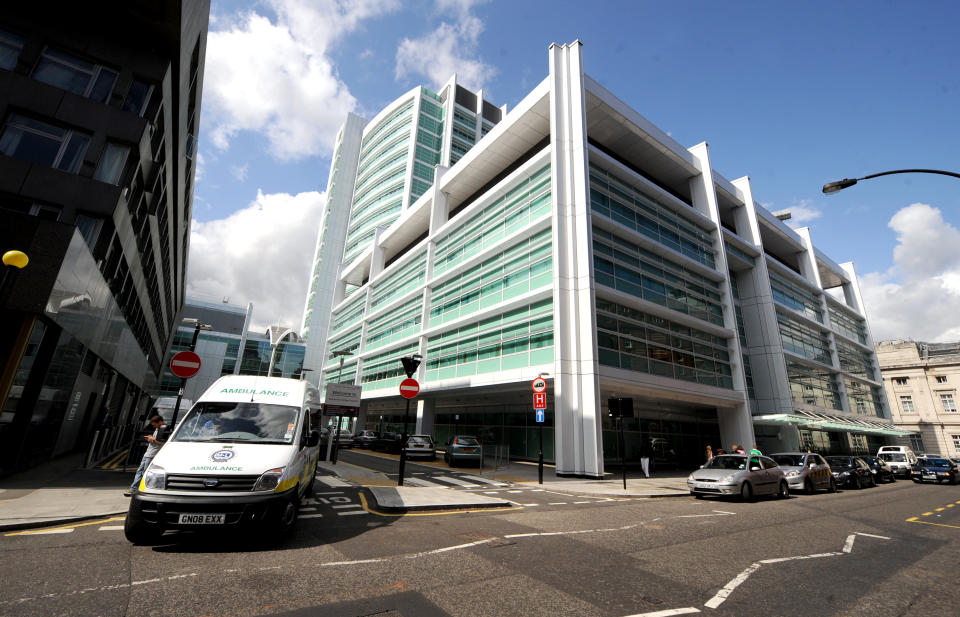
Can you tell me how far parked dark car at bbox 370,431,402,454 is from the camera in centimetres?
2852

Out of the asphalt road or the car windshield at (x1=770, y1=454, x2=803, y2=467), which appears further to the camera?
the car windshield at (x1=770, y1=454, x2=803, y2=467)

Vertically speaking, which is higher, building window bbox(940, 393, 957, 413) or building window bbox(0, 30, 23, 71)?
building window bbox(0, 30, 23, 71)

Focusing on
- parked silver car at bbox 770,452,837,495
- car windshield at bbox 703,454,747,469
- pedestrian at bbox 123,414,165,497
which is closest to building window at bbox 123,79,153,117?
pedestrian at bbox 123,414,165,497

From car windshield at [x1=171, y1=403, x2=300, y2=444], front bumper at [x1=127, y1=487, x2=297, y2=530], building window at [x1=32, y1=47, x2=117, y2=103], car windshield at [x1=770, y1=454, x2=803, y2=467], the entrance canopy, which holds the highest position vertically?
building window at [x1=32, y1=47, x2=117, y2=103]

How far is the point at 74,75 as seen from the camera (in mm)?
13750

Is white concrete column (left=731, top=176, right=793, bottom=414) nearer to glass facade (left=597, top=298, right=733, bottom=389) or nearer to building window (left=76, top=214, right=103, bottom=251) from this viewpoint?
glass facade (left=597, top=298, right=733, bottom=389)

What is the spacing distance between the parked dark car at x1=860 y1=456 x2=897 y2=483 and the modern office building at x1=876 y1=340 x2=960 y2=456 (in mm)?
31930

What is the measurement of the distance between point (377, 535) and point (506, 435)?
21974mm

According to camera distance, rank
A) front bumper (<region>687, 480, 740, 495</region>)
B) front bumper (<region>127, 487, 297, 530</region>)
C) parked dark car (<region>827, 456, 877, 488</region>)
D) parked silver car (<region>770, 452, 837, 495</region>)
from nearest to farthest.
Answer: front bumper (<region>127, 487, 297, 530</region>) < front bumper (<region>687, 480, 740, 495</region>) < parked silver car (<region>770, 452, 837, 495</region>) < parked dark car (<region>827, 456, 877, 488</region>)

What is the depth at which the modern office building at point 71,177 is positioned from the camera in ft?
33.8

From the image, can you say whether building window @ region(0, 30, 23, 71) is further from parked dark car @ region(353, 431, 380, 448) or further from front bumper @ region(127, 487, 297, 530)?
parked dark car @ region(353, 431, 380, 448)

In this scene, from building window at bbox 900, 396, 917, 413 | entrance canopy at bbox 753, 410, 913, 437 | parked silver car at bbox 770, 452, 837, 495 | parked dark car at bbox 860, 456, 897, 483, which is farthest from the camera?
building window at bbox 900, 396, 917, 413

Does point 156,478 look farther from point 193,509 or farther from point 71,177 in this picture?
point 71,177

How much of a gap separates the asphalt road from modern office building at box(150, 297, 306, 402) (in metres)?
64.9
